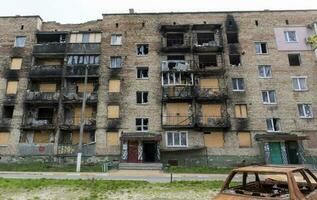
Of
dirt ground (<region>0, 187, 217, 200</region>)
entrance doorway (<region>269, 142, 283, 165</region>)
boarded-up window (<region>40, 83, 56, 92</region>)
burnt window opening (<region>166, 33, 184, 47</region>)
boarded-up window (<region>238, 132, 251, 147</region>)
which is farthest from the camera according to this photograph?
burnt window opening (<region>166, 33, 184, 47</region>)

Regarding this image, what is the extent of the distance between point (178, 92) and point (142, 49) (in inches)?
307

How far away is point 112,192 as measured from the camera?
12484mm

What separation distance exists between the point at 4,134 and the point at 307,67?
120 feet

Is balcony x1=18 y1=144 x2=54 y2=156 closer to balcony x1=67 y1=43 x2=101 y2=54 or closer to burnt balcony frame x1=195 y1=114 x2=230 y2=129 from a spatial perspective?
balcony x1=67 y1=43 x2=101 y2=54

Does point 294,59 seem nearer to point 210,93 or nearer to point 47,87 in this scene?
point 210,93

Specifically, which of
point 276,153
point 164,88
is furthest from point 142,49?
point 276,153

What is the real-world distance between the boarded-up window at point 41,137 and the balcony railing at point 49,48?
33.6 ft

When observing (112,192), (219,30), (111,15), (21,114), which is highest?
(111,15)

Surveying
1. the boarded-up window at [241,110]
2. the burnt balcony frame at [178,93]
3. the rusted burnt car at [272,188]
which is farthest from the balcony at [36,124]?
the rusted burnt car at [272,188]

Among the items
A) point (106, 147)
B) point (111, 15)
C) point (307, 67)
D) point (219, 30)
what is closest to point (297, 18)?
point (307, 67)

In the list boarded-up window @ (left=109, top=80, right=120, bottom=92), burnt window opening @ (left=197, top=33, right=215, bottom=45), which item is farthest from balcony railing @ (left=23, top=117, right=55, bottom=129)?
burnt window opening @ (left=197, top=33, right=215, bottom=45)

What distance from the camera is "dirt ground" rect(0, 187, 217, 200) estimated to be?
11297mm

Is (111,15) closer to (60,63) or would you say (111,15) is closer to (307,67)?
(60,63)

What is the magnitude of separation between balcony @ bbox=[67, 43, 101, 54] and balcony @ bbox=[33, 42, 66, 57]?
87 cm
